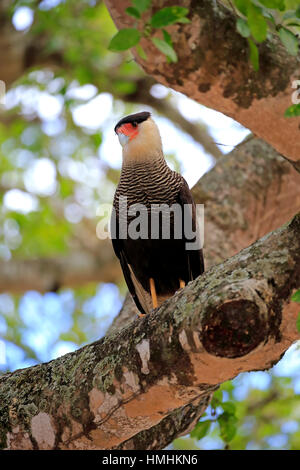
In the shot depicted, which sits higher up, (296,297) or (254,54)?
(254,54)

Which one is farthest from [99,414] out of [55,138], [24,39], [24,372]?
[55,138]

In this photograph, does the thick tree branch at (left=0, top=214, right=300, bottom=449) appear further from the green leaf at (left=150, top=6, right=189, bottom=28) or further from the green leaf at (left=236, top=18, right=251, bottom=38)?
the green leaf at (left=150, top=6, right=189, bottom=28)

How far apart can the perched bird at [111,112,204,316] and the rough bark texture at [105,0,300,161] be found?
101 centimetres

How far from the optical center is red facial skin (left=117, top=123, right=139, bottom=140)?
438 cm

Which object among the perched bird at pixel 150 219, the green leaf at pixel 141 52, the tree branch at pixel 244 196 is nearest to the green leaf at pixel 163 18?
the green leaf at pixel 141 52

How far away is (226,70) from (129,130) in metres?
1.45

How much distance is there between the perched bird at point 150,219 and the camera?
4.07m

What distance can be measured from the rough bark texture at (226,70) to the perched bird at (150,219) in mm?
1009

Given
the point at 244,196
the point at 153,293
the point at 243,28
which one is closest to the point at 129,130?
the point at 244,196

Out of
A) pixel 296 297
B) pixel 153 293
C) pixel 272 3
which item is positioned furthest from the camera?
pixel 153 293

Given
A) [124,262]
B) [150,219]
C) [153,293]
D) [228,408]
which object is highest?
[150,219]

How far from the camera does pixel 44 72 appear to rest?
7711 millimetres

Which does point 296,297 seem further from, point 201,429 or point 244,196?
point 244,196

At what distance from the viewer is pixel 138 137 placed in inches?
172
